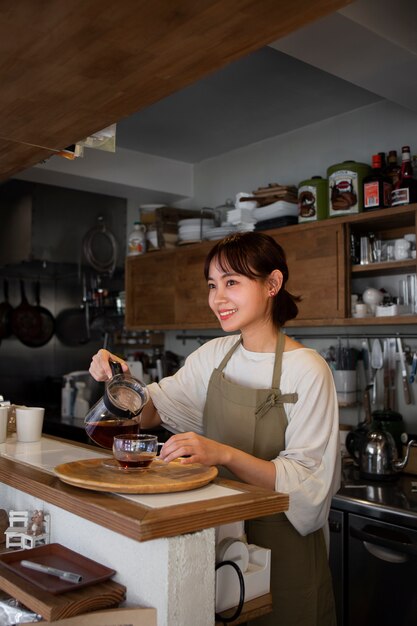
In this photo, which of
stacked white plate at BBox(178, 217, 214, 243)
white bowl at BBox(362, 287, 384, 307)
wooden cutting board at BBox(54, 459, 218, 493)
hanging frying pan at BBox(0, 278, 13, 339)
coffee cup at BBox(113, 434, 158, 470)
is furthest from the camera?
hanging frying pan at BBox(0, 278, 13, 339)

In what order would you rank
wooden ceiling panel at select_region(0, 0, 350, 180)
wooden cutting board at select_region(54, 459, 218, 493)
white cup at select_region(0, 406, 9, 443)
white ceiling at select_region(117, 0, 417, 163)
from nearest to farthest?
wooden ceiling panel at select_region(0, 0, 350, 180), wooden cutting board at select_region(54, 459, 218, 493), white cup at select_region(0, 406, 9, 443), white ceiling at select_region(117, 0, 417, 163)

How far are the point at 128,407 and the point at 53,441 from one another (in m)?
0.52

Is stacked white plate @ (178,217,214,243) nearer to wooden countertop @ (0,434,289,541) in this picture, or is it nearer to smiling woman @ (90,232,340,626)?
smiling woman @ (90,232,340,626)

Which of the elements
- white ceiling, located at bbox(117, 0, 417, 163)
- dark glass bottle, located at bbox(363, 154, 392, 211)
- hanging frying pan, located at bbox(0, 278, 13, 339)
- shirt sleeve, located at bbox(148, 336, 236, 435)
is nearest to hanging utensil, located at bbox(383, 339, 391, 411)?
dark glass bottle, located at bbox(363, 154, 392, 211)

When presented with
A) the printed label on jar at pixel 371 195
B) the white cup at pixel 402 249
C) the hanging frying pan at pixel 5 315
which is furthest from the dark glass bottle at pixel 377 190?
the hanging frying pan at pixel 5 315

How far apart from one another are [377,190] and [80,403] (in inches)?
105

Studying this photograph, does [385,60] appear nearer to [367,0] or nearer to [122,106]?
[367,0]

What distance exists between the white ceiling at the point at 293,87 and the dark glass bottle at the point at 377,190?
1.22ft

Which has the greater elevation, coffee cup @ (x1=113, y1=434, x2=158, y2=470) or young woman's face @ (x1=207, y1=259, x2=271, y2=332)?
young woman's face @ (x1=207, y1=259, x2=271, y2=332)

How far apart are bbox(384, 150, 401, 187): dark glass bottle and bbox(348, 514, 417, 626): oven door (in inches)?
67.8

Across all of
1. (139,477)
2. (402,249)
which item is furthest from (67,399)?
(139,477)

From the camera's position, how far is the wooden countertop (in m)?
1.09

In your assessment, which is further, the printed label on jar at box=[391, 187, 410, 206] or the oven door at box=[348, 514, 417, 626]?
the printed label on jar at box=[391, 187, 410, 206]

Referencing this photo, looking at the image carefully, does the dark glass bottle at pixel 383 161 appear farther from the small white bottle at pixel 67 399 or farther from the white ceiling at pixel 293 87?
the small white bottle at pixel 67 399
